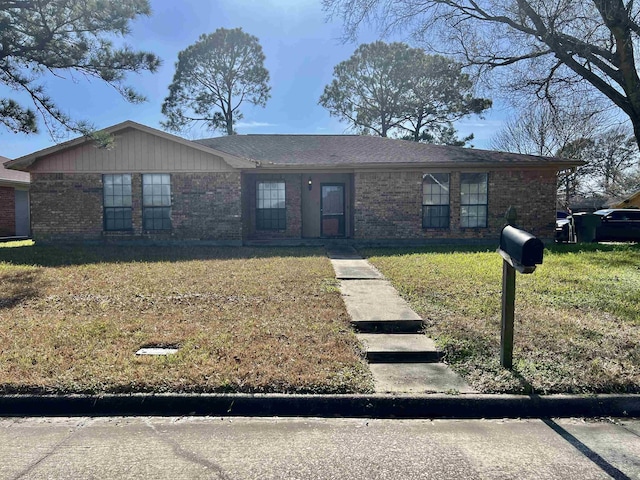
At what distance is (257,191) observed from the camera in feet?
48.7

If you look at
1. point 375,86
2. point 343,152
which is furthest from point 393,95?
point 343,152

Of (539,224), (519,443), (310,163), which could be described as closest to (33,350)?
(519,443)

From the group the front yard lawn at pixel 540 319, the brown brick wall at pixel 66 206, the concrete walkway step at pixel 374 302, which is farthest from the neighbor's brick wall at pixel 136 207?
the concrete walkway step at pixel 374 302

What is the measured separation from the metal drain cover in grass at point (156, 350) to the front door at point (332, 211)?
10982mm

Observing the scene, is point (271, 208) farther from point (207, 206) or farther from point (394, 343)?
point (394, 343)

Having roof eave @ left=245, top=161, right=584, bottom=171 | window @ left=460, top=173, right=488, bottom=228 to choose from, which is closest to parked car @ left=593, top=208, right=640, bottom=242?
roof eave @ left=245, top=161, right=584, bottom=171

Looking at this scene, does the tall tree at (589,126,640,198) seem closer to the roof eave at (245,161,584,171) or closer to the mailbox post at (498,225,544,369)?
the roof eave at (245,161,584,171)

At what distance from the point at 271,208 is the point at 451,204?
602cm

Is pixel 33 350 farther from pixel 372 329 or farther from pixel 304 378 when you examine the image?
pixel 372 329

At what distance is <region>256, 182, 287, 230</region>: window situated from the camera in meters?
14.8

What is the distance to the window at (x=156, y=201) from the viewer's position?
13398mm

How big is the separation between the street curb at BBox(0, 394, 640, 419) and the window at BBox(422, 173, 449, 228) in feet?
35.9

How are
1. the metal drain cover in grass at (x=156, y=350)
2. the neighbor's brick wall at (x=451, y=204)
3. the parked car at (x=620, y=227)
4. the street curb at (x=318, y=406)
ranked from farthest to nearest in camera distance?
1. the parked car at (x=620, y=227)
2. the neighbor's brick wall at (x=451, y=204)
3. the metal drain cover in grass at (x=156, y=350)
4. the street curb at (x=318, y=406)

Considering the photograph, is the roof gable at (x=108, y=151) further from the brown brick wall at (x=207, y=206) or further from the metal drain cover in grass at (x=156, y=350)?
the metal drain cover in grass at (x=156, y=350)
